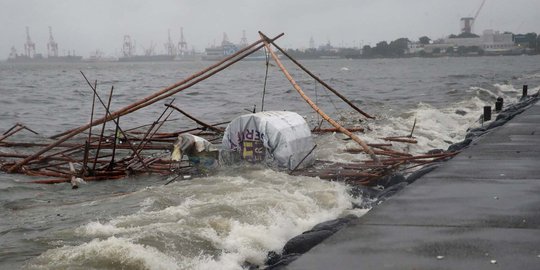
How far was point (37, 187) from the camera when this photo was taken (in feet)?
39.8

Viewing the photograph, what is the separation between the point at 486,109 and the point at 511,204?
14.5m

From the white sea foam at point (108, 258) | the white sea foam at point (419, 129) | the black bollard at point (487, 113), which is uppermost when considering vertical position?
the black bollard at point (487, 113)

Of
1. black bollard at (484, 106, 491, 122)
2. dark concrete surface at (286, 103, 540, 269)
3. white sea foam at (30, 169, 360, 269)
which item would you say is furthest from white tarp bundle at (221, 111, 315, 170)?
black bollard at (484, 106, 491, 122)

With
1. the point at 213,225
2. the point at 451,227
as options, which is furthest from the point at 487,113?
the point at 451,227

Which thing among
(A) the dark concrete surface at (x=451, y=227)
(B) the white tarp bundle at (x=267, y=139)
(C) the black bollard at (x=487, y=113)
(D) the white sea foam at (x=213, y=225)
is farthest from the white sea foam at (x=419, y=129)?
(A) the dark concrete surface at (x=451, y=227)

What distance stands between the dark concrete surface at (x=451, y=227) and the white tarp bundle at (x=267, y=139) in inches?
122

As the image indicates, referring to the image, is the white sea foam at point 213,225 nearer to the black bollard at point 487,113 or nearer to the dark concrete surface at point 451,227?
the dark concrete surface at point 451,227

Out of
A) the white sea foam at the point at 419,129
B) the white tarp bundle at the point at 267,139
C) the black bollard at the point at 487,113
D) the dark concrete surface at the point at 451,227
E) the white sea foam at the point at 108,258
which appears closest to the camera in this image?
the dark concrete surface at the point at 451,227

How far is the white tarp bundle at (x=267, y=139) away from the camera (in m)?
11.6

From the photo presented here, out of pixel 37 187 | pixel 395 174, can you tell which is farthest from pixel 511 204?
pixel 37 187

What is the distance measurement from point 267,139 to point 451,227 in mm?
5740

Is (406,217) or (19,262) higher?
(406,217)

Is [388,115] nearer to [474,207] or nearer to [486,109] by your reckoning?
[486,109]

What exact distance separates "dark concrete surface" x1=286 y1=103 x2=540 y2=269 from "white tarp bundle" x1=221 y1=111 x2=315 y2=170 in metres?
3.10
